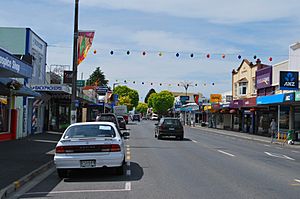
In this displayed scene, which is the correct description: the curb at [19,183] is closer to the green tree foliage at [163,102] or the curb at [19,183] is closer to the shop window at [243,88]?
the shop window at [243,88]

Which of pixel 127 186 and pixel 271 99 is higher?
pixel 271 99

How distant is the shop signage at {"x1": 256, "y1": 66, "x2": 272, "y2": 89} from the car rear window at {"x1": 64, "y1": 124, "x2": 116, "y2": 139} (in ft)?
107

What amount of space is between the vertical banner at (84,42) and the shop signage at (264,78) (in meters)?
26.5

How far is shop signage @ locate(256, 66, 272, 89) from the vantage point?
140 feet

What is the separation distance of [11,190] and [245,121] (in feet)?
143

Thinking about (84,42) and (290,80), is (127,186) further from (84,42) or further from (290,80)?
(290,80)

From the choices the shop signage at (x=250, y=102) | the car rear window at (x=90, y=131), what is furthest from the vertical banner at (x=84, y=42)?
the shop signage at (x=250, y=102)

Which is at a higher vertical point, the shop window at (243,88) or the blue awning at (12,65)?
the shop window at (243,88)

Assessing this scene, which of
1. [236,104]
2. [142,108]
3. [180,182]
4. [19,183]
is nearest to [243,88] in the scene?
[236,104]

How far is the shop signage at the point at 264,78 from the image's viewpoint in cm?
A: 4262

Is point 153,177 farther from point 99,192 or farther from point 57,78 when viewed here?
point 57,78

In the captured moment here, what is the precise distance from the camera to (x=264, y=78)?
44.3 m

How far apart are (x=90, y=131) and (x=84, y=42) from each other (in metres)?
8.96

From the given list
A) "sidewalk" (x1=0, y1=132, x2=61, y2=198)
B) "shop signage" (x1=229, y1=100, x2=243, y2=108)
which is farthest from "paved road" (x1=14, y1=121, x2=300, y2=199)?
"shop signage" (x1=229, y1=100, x2=243, y2=108)
